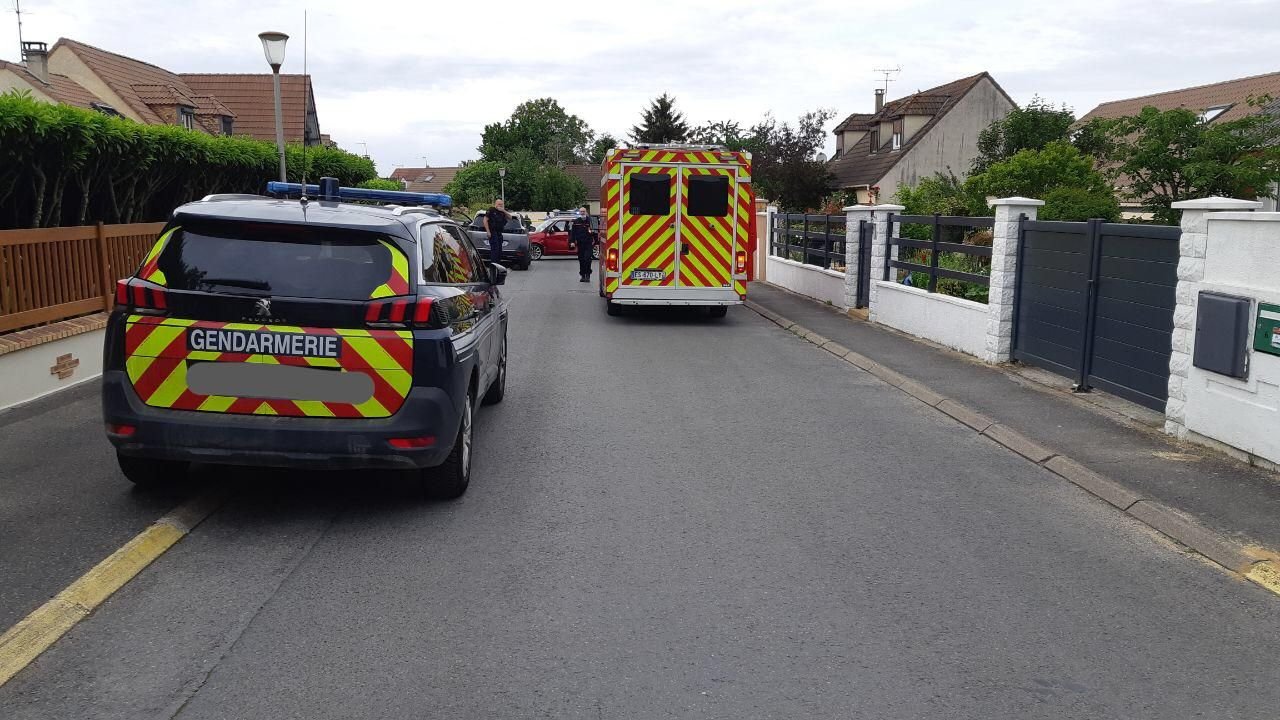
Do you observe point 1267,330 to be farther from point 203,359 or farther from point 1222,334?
point 203,359

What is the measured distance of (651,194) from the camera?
669 inches

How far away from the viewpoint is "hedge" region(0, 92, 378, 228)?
9.23 metres

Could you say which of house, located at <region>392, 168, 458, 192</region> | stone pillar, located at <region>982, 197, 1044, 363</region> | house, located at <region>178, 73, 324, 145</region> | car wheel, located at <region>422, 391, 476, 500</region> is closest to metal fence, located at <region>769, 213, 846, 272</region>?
stone pillar, located at <region>982, 197, 1044, 363</region>

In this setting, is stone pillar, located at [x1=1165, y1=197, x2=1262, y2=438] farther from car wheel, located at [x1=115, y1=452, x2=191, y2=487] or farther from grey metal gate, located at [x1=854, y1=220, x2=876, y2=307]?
grey metal gate, located at [x1=854, y1=220, x2=876, y2=307]

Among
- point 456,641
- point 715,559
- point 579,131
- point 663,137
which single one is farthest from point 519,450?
point 579,131

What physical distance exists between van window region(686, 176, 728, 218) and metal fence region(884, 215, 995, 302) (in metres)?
2.67

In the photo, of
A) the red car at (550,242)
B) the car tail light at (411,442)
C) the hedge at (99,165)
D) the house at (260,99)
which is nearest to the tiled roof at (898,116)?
the red car at (550,242)

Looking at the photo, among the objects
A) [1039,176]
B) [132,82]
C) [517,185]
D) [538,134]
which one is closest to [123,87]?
[132,82]

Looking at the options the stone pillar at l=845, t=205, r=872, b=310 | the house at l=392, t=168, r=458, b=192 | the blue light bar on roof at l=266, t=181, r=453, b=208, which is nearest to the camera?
the blue light bar on roof at l=266, t=181, r=453, b=208

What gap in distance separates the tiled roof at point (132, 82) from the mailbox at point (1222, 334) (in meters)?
39.4

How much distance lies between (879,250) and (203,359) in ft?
40.3

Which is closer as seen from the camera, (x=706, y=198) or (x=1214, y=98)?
(x=706, y=198)

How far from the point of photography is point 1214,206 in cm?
753

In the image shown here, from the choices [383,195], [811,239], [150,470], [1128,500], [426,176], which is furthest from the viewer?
[426,176]
